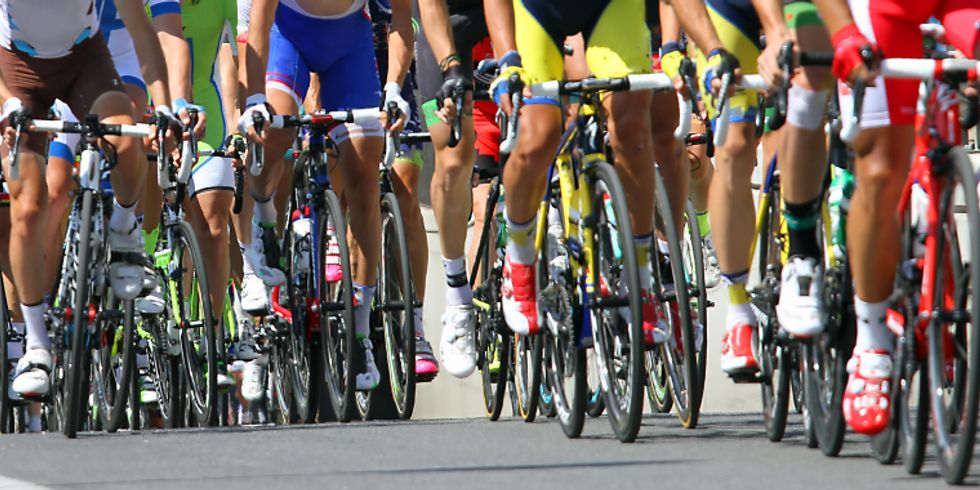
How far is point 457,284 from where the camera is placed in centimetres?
899

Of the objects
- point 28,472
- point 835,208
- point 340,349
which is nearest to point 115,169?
point 340,349

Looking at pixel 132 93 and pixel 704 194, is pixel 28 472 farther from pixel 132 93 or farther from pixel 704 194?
pixel 704 194

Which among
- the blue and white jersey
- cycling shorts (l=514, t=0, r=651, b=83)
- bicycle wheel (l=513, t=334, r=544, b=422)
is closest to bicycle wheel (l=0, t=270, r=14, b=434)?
the blue and white jersey

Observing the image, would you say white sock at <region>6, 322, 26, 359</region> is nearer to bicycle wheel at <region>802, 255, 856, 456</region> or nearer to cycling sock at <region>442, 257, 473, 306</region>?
cycling sock at <region>442, 257, 473, 306</region>

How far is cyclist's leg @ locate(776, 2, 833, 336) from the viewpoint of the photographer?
5941mm

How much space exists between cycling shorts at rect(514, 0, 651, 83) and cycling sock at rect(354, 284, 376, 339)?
2.09 metres

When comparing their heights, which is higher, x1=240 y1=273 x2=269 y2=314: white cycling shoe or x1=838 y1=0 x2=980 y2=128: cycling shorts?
x1=838 y1=0 x2=980 y2=128: cycling shorts

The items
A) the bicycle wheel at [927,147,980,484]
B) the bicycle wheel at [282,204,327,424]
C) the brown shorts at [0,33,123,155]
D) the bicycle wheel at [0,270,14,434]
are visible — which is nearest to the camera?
the bicycle wheel at [927,147,980,484]

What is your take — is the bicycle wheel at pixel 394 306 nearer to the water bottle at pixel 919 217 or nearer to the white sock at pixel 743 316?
the white sock at pixel 743 316

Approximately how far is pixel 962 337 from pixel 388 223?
4.47 metres

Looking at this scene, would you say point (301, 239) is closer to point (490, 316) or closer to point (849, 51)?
point (490, 316)

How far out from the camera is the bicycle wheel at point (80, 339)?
751 cm

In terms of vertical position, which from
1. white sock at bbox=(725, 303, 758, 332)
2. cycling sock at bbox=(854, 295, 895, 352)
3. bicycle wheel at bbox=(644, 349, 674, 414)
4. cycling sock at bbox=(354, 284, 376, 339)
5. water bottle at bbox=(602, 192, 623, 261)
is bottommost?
bicycle wheel at bbox=(644, 349, 674, 414)

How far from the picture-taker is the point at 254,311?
9.59 m
